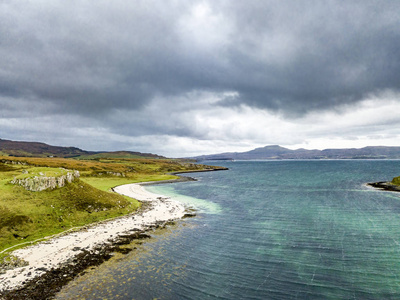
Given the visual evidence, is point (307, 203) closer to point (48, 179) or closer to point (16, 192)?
point (48, 179)

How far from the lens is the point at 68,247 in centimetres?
2933

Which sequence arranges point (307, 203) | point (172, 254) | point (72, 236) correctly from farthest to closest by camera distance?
point (307, 203) → point (72, 236) → point (172, 254)

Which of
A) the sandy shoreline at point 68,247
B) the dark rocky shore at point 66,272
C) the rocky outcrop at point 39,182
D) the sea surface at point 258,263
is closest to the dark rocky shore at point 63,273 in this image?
the dark rocky shore at point 66,272

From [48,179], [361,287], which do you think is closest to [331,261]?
[361,287]

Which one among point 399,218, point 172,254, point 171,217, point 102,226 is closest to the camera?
point 172,254

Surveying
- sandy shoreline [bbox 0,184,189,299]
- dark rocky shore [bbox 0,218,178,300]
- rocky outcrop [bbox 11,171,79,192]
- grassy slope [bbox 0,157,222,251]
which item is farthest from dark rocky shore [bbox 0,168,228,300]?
rocky outcrop [bbox 11,171,79,192]

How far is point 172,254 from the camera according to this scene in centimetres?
2827

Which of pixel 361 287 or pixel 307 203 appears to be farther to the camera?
pixel 307 203

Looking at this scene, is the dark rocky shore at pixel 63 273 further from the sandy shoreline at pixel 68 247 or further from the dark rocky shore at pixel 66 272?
the sandy shoreline at pixel 68 247

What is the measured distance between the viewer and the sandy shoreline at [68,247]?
21969 mm

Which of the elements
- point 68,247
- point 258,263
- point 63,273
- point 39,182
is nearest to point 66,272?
point 63,273

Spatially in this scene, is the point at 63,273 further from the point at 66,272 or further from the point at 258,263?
the point at 258,263

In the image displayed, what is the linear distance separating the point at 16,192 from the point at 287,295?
4953 centimetres

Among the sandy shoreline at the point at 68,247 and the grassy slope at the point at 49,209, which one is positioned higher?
the grassy slope at the point at 49,209
